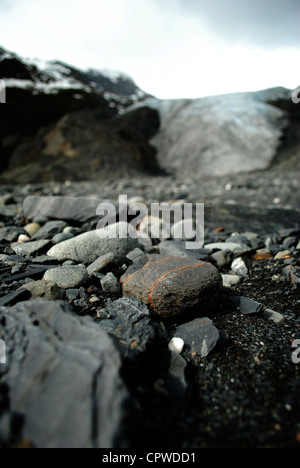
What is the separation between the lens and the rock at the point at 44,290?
5.86 feet

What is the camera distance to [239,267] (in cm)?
284

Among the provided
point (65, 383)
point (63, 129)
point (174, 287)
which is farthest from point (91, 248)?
point (63, 129)

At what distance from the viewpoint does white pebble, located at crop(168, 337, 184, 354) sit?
65.8 inches

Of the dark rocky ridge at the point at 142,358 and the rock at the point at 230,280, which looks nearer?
the dark rocky ridge at the point at 142,358

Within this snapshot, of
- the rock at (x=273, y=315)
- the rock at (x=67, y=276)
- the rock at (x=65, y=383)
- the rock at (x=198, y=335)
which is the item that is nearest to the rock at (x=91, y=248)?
the rock at (x=67, y=276)

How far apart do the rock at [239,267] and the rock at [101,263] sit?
4.47 feet

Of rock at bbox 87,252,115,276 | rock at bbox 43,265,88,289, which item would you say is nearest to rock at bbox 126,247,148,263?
rock at bbox 87,252,115,276

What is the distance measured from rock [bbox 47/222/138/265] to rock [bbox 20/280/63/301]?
0.71m

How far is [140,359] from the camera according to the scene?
142 centimetres

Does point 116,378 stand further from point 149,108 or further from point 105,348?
point 149,108

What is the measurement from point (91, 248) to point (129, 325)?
1141 mm

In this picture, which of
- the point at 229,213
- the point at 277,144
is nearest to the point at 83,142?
the point at 229,213

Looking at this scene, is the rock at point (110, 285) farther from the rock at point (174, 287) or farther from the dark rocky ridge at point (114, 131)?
the dark rocky ridge at point (114, 131)

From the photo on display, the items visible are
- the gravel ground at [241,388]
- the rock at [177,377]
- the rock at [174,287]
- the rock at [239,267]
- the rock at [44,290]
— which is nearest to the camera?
the gravel ground at [241,388]
